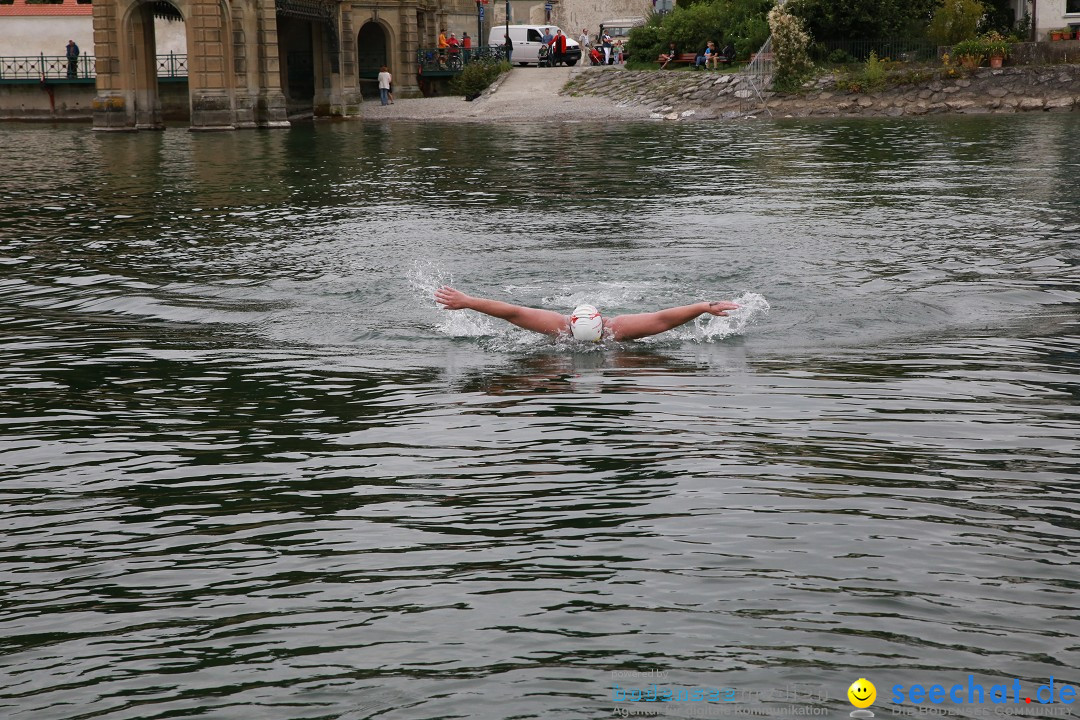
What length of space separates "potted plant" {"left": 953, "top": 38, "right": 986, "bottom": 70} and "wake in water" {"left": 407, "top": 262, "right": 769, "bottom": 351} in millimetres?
38202

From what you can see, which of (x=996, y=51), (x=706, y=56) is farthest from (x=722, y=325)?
(x=706, y=56)

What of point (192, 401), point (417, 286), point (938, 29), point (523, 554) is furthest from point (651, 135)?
point (523, 554)

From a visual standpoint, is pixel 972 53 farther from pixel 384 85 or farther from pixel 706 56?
pixel 384 85

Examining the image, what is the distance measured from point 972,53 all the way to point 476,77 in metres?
23.0

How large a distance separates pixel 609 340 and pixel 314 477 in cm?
459

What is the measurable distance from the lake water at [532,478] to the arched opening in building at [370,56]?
4828 cm

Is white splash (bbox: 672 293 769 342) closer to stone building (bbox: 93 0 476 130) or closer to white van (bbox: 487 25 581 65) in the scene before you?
stone building (bbox: 93 0 476 130)

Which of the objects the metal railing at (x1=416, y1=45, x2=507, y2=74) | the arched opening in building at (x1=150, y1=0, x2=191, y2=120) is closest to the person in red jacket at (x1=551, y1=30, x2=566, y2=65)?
the metal railing at (x1=416, y1=45, x2=507, y2=74)

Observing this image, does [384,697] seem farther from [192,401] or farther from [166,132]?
[166,132]

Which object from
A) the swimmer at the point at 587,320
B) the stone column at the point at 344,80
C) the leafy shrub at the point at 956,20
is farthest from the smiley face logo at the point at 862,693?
the stone column at the point at 344,80

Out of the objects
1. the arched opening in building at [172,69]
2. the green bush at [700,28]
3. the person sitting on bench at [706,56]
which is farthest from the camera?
the arched opening in building at [172,69]

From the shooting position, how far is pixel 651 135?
1592 inches

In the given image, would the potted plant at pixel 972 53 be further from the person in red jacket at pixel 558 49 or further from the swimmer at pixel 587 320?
the swimmer at pixel 587 320

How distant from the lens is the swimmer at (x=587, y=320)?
36.6 feet
